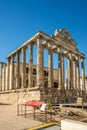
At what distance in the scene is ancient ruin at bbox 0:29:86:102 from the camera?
96.8 feet

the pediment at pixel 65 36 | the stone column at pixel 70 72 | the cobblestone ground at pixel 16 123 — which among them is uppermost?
the pediment at pixel 65 36

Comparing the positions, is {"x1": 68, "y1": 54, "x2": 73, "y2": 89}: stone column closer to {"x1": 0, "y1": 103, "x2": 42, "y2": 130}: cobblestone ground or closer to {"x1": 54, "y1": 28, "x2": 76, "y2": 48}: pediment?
{"x1": 54, "y1": 28, "x2": 76, "y2": 48}: pediment

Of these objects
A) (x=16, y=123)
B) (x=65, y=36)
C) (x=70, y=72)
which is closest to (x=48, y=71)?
(x=70, y=72)

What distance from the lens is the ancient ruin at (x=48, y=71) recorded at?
2952 cm

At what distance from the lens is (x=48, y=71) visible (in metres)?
36.5

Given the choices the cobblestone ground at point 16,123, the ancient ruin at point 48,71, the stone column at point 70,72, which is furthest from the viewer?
the stone column at point 70,72

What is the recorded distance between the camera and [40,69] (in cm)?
2967

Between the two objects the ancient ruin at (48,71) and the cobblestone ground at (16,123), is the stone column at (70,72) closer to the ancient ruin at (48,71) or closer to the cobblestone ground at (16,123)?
the ancient ruin at (48,71)

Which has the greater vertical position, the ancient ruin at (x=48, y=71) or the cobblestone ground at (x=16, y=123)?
the ancient ruin at (x=48, y=71)

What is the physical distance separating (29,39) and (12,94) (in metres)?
12.6

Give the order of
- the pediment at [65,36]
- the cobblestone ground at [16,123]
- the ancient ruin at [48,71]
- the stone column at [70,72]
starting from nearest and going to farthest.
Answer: the cobblestone ground at [16,123] < the ancient ruin at [48,71] < the pediment at [65,36] < the stone column at [70,72]

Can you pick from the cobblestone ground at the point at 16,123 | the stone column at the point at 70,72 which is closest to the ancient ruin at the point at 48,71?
the stone column at the point at 70,72

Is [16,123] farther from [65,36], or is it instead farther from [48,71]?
[65,36]

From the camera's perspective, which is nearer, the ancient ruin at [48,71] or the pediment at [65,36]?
the ancient ruin at [48,71]
